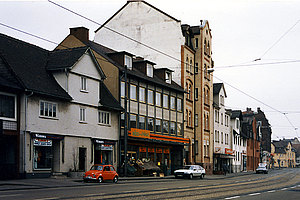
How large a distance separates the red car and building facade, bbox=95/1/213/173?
22473mm

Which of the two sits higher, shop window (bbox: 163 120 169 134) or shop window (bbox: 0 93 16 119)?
shop window (bbox: 0 93 16 119)

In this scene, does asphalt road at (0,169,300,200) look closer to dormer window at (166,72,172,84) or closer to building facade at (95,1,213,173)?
dormer window at (166,72,172,84)

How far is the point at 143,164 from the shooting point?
42.7 m

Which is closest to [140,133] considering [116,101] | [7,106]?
[116,101]

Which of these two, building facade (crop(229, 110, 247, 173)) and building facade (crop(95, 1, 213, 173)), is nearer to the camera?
building facade (crop(95, 1, 213, 173))

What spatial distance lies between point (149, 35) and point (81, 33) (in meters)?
14.5

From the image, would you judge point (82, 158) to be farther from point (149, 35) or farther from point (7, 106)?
point (149, 35)

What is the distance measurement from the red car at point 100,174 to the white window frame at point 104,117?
835cm

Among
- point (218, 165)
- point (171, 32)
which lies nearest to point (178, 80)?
point (171, 32)

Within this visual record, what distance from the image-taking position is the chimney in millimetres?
42594

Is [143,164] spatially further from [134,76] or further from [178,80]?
[178,80]

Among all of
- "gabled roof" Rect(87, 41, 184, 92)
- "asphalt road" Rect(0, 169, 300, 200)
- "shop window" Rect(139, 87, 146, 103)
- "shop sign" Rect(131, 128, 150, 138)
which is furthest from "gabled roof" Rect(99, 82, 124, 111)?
"asphalt road" Rect(0, 169, 300, 200)

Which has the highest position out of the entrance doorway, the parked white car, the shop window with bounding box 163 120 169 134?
the shop window with bounding box 163 120 169 134

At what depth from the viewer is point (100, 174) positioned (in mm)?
30750
